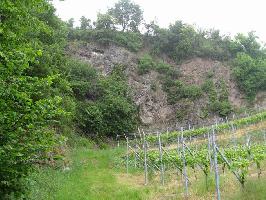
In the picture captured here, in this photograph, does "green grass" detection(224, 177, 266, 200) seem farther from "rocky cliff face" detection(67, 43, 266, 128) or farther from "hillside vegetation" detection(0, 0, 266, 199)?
"rocky cliff face" detection(67, 43, 266, 128)

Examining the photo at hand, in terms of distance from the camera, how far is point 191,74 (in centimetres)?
4591

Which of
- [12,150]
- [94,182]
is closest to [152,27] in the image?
[94,182]

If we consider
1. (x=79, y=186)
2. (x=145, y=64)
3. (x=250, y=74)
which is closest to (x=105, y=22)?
(x=145, y=64)

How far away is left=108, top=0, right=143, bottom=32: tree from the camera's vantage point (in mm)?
50406

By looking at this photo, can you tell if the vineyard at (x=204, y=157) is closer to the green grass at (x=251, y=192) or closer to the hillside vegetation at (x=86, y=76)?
the green grass at (x=251, y=192)

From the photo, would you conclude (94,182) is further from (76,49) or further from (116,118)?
(76,49)

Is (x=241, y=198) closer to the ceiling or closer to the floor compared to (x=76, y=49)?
closer to the floor

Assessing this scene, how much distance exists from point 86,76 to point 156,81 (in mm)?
9976

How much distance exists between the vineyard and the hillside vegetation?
2.65 metres

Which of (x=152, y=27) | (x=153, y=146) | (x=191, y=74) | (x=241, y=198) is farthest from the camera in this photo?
(x=152, y=27)

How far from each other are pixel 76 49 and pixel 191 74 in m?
15.4

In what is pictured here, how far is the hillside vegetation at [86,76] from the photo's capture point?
636cm

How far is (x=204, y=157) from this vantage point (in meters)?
12.7

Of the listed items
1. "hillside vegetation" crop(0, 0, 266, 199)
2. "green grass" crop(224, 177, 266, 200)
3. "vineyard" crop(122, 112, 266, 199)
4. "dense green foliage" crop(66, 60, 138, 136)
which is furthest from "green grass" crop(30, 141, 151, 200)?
"dense green foliage" crop(66, 60, 138, 136)
